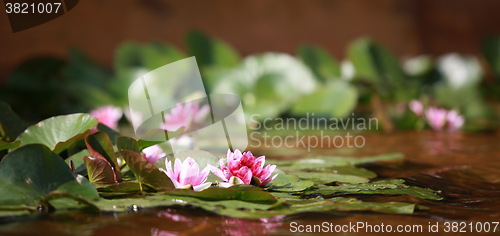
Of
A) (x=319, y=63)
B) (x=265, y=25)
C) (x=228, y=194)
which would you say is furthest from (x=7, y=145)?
(x=265, y=25)

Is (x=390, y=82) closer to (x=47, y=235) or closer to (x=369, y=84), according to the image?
(x=369, y=84)

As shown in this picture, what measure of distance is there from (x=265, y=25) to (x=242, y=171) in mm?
2334

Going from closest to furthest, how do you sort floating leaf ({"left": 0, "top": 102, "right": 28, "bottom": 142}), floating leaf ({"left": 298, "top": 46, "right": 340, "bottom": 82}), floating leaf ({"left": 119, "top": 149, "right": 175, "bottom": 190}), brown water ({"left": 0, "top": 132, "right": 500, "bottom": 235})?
brown water ({"left": 0, "top": 132, "right": 500, "bottom": 235}), floating leaf ({"left": 119, "top": 149, "right": 175, "bottom": 190}), floating leaf ({"left": 0, "top": 102, "right": 28, "bottom": 142}), floating leaf ({"left": 298, "top": 46, "right": 340, "bottom": 82})

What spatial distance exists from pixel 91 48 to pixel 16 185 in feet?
6.74

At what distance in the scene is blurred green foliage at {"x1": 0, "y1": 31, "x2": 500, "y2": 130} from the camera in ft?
6.84

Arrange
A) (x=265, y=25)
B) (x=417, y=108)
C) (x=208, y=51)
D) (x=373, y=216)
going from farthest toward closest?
(x=265, y=25), (x=208, y=51), (x=417, y=108), (x=373, y=216)

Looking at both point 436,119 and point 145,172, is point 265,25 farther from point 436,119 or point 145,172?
point 145,172

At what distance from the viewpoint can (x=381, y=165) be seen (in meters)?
1.23

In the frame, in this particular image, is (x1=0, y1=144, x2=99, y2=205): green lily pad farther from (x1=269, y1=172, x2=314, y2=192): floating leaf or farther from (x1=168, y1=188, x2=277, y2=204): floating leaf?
(x1=269, y1=172, x2=314, y2=192): floating leaf

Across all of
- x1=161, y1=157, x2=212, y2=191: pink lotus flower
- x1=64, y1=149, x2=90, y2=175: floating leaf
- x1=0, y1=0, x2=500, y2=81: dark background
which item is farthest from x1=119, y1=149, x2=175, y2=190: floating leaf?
x1=0, y1=0, x2=500, y2=81: dark background

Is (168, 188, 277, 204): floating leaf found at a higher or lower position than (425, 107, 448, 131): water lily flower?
higher

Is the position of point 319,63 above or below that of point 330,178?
above

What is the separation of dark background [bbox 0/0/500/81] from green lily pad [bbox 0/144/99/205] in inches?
62.6

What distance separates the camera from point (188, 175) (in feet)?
2.66
